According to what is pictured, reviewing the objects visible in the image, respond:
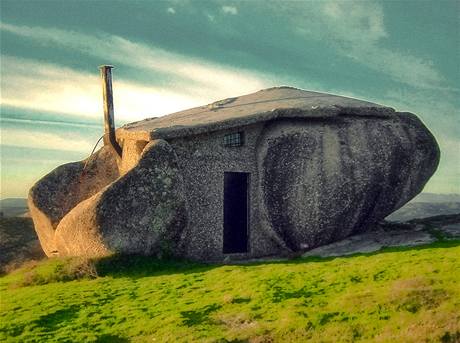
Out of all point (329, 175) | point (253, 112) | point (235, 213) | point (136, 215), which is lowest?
point (235, 213)

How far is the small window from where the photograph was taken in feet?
64.1

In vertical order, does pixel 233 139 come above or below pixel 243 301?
above

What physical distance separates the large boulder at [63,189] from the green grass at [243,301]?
510 cm

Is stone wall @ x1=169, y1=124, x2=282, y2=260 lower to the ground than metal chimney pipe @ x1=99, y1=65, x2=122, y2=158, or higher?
lower

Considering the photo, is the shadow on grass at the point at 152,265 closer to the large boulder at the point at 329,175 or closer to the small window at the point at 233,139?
the large boulder at the point at 329,175

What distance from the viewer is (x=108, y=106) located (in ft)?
67.9

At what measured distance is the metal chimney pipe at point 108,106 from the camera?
2048 cm

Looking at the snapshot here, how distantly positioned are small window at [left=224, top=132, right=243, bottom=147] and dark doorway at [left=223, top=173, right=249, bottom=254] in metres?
1.43

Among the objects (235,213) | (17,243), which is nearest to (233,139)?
(235,213)

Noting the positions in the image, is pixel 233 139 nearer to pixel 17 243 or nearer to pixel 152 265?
pixel 152 265

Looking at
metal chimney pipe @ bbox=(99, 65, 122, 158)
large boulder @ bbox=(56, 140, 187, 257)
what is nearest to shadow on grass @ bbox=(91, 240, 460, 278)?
large boulder @ bbox=(56, 140, 187, 257)

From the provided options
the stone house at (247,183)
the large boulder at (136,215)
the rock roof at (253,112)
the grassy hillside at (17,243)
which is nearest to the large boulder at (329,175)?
the stone house at (247,183)

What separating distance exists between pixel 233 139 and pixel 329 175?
163 inches

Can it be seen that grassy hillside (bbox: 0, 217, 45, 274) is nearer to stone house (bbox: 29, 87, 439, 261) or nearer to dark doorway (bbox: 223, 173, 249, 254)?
stone house (bbox: 29, 87, 439, 261)
